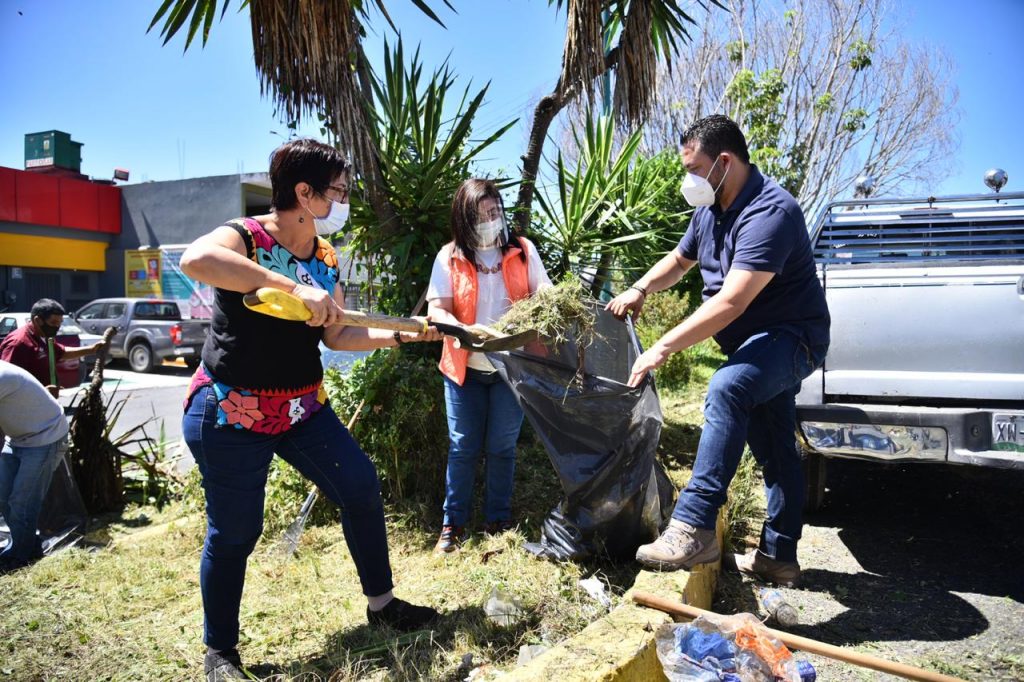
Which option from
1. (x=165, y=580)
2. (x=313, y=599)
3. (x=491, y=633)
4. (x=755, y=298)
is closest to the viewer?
(x=491, y=633)

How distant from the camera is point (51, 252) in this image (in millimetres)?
21422

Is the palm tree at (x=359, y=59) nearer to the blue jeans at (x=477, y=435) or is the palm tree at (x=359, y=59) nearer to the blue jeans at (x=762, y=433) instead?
the blue jeans at (x=477, y=435)

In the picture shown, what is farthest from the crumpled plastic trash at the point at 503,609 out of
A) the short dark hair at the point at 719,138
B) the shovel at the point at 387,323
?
the short dark hair at the point at 719,138

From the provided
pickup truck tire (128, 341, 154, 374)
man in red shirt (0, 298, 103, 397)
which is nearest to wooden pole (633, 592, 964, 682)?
man in red shirt (0, 298, 103, 397)

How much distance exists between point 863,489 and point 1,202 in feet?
75.8

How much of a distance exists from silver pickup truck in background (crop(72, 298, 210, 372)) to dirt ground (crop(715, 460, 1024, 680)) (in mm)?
13591

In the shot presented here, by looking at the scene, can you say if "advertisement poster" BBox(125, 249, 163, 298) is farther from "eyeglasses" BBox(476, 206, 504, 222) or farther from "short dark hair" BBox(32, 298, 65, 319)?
"eyeglasses" BBox(476, 206, 504, 222)

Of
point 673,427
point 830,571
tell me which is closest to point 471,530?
point 830,571

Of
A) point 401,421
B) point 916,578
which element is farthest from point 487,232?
point 916,578

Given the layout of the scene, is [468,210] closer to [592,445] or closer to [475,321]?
[475,321]

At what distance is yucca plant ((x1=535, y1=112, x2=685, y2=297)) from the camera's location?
4.94m

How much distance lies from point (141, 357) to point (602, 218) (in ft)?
44.6

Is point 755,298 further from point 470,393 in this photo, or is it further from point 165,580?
point 165,580

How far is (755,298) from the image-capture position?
277 centimetres
